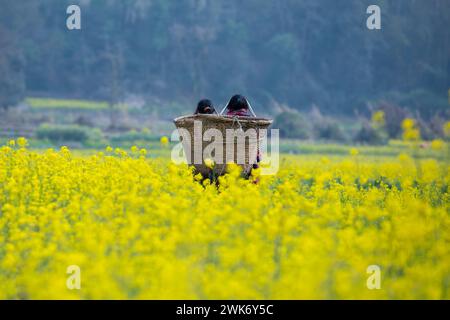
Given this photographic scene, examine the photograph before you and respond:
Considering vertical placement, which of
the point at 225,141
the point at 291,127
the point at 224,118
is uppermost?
the point at 291,127

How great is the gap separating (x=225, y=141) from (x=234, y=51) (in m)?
37.5

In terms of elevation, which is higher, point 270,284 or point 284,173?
point 284,173

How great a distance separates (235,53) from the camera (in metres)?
44.1

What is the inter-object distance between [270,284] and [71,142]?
1857cm

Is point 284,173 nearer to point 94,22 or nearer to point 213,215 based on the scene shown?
point 213,215

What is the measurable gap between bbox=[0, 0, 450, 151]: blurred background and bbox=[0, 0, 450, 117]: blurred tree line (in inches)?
2.1

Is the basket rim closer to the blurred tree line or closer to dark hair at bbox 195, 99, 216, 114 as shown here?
dark hair at bbox 195, 99, 216, 114

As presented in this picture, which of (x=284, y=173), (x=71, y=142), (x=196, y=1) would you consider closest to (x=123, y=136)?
(x=71, y=142)

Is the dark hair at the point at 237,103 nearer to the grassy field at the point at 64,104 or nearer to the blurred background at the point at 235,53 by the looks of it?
the grassy field at the point at 64,104

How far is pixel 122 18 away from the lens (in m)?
45.9

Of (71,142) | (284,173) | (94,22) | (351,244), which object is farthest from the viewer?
(94,22)

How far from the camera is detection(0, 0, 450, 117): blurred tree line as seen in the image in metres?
41.9

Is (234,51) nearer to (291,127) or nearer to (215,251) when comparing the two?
(291,127)

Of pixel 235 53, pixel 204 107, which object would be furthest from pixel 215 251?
pixel 235 53
